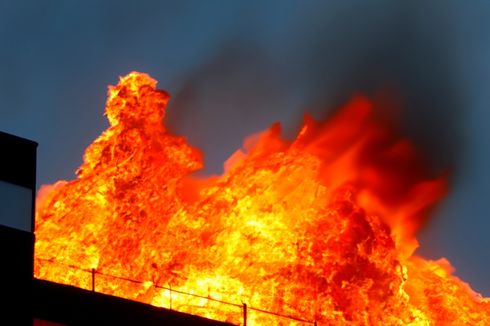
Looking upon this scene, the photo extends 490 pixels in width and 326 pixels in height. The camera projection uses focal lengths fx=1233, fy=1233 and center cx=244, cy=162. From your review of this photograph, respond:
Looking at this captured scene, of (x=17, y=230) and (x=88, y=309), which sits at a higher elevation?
(x=88, y=309)

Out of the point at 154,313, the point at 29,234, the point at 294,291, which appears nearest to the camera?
the point at 29,234

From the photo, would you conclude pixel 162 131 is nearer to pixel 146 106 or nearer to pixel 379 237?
pixel 146 106

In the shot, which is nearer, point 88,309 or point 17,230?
point 17,230

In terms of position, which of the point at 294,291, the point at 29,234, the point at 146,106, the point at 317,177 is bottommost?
the point at 29,234

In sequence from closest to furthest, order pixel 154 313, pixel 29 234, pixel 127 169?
1. pixel 29 234
2. pixel 154 313
3. pixel 127 169

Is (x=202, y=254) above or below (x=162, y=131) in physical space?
below

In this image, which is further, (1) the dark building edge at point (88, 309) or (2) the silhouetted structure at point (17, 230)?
(1) the dark building edge at point (88, 309)

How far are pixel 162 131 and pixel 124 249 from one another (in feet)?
15.2

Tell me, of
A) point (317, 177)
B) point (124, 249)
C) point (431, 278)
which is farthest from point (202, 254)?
point (431, 278)

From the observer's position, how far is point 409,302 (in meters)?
38.2

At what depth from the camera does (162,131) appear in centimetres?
3878

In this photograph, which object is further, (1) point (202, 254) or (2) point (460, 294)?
(2) point (460, 294)

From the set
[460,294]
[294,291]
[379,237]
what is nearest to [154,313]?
[294,291]

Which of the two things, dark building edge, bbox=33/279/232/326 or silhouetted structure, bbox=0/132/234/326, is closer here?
silhouetted structure, bbox=0/132/234/326
